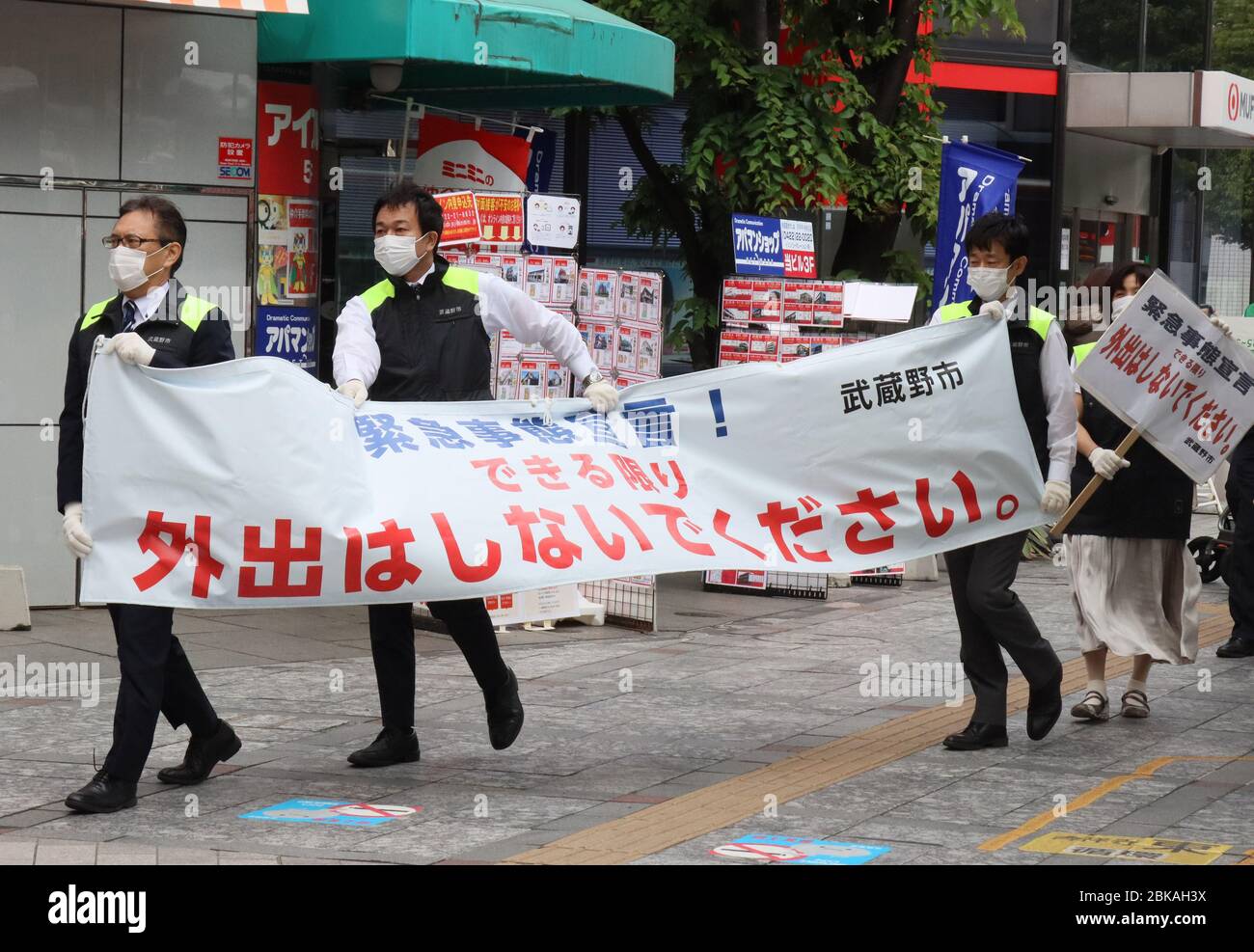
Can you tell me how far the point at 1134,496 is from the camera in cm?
851

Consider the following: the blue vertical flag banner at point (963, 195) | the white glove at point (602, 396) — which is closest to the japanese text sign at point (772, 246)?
the blue vertical flag banner at point (963, 195)

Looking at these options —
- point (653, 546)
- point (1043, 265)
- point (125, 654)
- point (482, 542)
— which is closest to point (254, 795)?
point (125, 654)

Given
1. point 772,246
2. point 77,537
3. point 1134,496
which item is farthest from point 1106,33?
point 77,537

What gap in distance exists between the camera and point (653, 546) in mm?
7023

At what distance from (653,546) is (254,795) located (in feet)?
5.81

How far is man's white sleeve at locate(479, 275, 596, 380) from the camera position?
721 centimetres

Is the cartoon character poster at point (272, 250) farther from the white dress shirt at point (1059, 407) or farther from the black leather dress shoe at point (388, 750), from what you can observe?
the white dress shirt at point (1059, 407)

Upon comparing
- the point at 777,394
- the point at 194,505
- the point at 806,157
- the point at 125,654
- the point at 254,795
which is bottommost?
the point at 254,795

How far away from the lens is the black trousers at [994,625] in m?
7.54

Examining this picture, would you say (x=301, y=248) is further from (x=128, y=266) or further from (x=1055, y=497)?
(x=1055, y=497)

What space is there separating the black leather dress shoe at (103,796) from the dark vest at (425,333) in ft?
5.92

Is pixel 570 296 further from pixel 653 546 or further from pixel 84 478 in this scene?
pixel 84 478

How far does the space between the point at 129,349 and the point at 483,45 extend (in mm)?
5087

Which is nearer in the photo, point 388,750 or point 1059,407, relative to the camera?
point 388,750
